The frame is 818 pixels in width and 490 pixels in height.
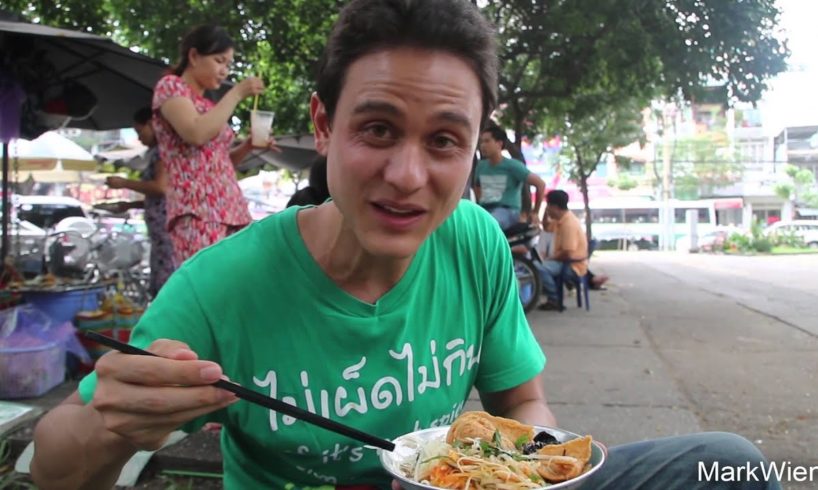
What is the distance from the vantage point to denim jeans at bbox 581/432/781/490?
4.24 feet

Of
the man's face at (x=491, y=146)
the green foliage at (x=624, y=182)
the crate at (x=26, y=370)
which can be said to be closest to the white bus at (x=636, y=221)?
the green foliage at (x=624, y=182)

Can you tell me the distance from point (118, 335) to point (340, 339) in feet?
11.0

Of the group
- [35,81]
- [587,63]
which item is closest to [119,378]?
[35,81]

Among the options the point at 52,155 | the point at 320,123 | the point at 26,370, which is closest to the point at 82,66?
the point at 26,370

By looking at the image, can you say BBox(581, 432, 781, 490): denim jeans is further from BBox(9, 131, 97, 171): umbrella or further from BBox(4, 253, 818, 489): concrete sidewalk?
BBox(9, 131, 97, 171): umbrella

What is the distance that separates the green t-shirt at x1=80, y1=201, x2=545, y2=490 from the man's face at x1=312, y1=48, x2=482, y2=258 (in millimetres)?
189

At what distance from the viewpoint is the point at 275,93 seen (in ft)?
42.3

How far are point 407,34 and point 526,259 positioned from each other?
623 centimetres

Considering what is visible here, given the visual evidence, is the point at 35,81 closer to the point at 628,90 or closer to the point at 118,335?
the point at 118,335

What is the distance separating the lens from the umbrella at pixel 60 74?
4.55 m

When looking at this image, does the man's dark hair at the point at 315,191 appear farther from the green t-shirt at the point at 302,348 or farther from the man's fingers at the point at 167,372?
the man's fingers at the point at 167,372

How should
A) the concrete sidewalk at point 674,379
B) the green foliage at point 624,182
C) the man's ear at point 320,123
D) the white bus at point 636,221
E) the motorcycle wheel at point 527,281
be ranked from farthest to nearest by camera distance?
the green foliage at point 624,182, the white bus at point 636,221, the motorcycle wheel at point 527,281, the concrete sidewalk at point 674,379, the man's ear at point 320,123

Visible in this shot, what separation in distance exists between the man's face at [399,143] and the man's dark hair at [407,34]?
21mm

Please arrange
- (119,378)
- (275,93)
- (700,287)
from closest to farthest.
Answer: (119,378) → (700,287) → (275,93)
